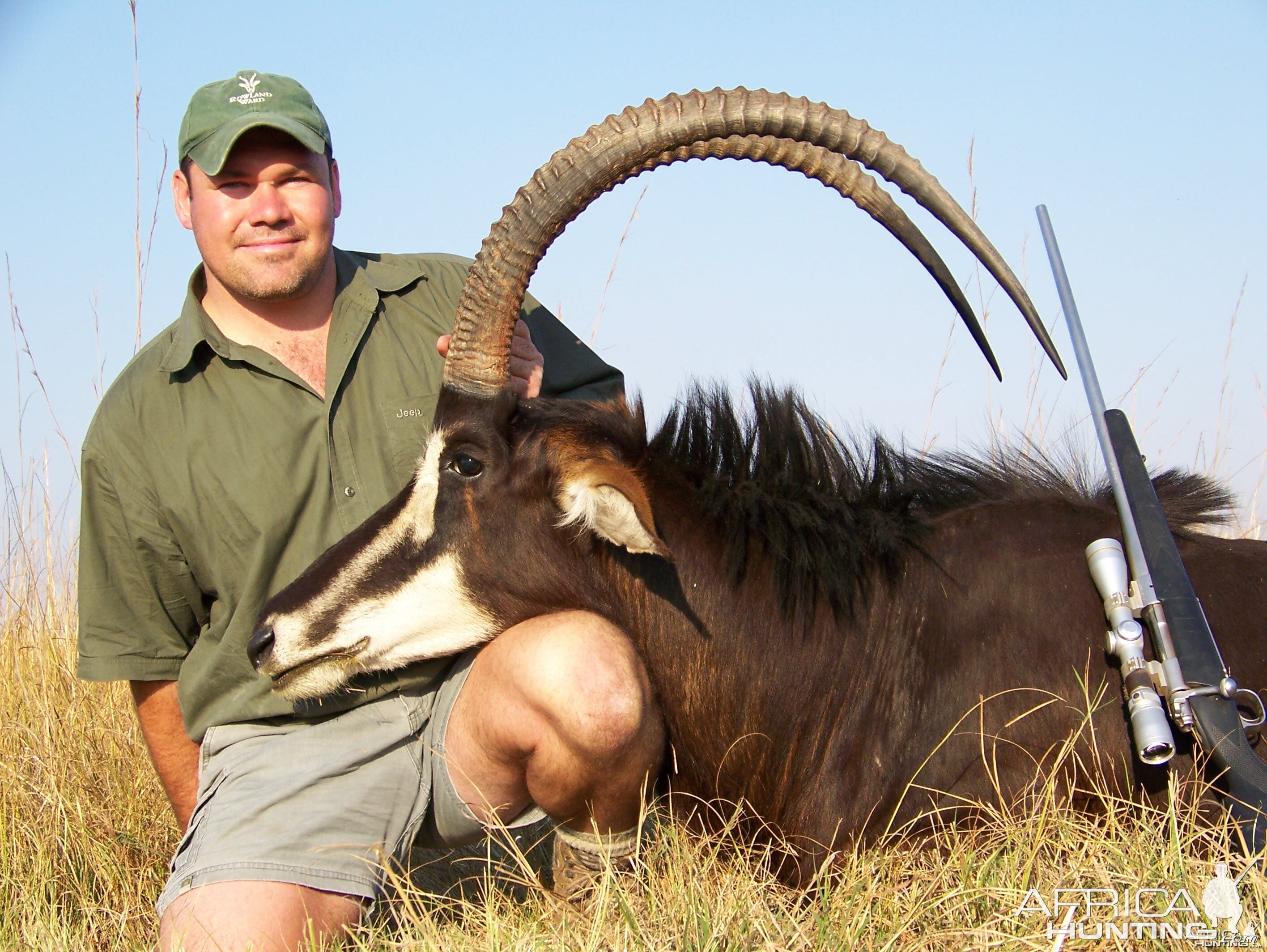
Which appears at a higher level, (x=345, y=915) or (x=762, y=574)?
(x=762, y=574)

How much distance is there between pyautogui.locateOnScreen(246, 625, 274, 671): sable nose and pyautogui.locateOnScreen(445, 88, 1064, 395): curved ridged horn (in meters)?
0.97

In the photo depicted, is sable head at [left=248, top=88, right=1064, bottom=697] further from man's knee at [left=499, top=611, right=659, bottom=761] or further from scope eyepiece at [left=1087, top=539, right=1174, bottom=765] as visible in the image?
scope eyepiece at [left=1087, top=539, right=1174, bottom=765]

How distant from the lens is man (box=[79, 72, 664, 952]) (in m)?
3.27

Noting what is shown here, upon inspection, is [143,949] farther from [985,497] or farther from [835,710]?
[985,497]

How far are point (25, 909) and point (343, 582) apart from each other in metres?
1.55

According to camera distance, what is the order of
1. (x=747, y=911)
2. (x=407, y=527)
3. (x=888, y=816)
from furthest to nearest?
(x=407, y=527) < (x=888, y=816) < (x=747, y=911)

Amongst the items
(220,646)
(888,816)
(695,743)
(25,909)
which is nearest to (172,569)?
(220,646)

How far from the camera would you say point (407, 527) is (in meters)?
3.36

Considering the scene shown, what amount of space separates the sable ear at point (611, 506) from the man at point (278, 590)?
0.33m

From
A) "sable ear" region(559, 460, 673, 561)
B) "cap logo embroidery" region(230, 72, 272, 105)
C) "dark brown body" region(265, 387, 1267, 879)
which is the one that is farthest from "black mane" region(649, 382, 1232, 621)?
"cap logo embroidery" region(230, 72, 272, 105)

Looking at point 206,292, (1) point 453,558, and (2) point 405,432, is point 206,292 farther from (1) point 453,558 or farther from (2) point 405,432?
(1) point 453,558

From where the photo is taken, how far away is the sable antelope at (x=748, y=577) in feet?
10.5

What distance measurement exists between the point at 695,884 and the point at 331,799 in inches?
52.4

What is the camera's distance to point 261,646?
326 cm
